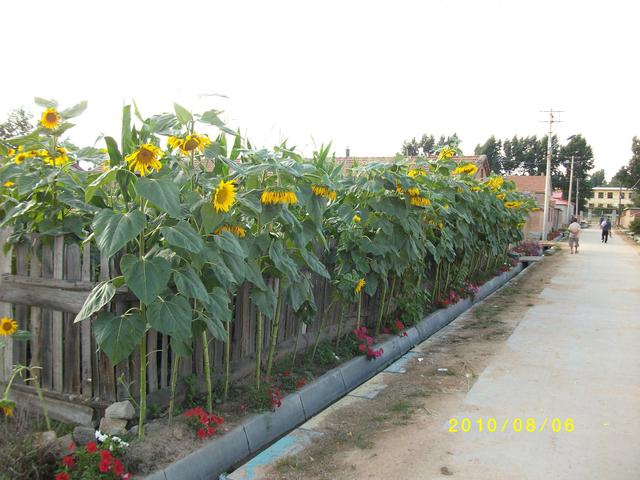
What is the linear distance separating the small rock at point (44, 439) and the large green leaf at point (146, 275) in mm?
1000

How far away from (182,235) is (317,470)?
5.31ft

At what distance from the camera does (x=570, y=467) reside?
335 cm

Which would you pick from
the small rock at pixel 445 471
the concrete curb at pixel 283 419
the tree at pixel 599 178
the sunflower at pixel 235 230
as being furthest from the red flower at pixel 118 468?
the tree at pixel 599 178

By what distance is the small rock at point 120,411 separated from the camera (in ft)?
10.3

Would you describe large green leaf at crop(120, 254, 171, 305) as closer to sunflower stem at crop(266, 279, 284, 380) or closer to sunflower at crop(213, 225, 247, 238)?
sunflower at crop(213, 225, 247, 238)

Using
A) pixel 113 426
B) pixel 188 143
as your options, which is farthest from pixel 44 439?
pixel 188 143

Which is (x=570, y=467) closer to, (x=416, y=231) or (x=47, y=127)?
(x=416, y=231)

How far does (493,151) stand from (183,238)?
8627 cm

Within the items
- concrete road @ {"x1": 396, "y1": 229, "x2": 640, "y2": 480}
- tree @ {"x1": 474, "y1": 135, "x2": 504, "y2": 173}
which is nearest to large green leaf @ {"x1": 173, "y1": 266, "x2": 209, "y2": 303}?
concrete road @ {"x1": 396, "y1": 229, "x2": 640, "y2": 480}

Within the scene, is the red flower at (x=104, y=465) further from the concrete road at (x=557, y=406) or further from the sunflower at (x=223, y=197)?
the concrete road at (x=557, y=406)

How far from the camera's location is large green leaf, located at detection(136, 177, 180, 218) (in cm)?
255

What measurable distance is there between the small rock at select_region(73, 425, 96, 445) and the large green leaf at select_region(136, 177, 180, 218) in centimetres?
138

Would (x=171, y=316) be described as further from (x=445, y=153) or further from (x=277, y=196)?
(x=445, y=153)

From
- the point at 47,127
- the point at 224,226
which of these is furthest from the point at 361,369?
the point at 47,127
